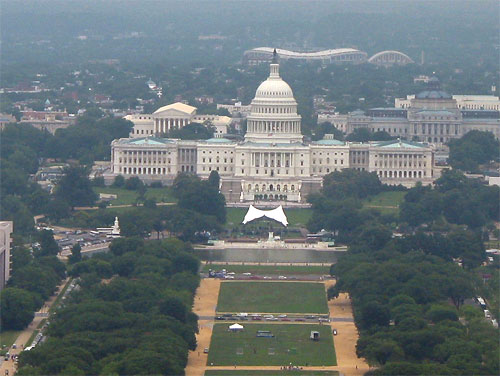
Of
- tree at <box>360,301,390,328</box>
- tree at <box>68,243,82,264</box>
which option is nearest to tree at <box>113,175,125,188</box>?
tree at <box>68,243,82,264</box>

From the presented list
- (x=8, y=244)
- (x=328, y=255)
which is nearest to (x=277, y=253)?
(x=328, y=255)

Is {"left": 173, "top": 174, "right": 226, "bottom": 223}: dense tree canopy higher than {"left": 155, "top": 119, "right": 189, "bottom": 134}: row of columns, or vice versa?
{"left": 155, "top": 119, "right": 189, "bottom": 134}: row of columns

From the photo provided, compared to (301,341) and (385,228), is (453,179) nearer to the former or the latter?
(385,228)

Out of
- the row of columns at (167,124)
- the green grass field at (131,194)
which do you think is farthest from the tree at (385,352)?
the row of columns at (167,124)

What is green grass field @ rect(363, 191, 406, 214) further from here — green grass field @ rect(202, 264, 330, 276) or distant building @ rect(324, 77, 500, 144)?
distant building @ rect(324, 77, 500, 144)

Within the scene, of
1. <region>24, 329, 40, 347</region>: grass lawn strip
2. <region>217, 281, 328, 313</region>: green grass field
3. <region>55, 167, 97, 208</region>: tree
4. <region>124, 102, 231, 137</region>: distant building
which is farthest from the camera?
<region>124, 102, 231, 137</region>: distant building

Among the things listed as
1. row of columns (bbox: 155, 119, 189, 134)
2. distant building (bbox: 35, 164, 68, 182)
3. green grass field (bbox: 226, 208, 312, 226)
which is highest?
row of columns (bbox: 155, 119, 189, 134)

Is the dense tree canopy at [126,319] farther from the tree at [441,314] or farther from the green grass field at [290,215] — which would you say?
the green grass field at [290,215]

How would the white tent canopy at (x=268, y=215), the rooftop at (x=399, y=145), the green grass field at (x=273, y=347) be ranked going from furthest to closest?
the rooftop at (x=399, y=145) < the white tent canopy at (x=268, y=215) < the green grass field at (x=273, y=347)
